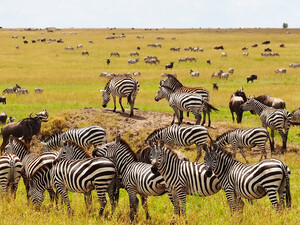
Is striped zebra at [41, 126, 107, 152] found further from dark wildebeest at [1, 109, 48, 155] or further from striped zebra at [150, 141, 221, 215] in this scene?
striped zebra at [150, 141, 221, 215]

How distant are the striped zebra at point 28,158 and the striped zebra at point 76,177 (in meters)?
0.30

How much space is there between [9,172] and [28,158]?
112 centimetres

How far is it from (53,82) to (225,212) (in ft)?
104

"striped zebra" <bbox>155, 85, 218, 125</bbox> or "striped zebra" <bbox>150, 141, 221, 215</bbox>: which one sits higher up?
"striped zebra" <bbox>155, 85, 218, 125</bbox>

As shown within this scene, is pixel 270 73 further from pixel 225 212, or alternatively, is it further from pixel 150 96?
pixel 225 212

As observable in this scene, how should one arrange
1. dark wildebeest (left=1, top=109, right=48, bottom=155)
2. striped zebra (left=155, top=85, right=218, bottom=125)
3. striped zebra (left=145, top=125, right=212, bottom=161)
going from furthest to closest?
striped zebra (left=155, top=85, right=218, bottom=125), dark wildebeest (left=1, top=109, right=48, bottom=155), striped zebra (left=145, top=125, right=212, bottom=161)

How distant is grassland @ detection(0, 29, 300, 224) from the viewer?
8578mm

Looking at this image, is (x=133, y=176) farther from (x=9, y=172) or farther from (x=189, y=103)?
(x=189, y=103)

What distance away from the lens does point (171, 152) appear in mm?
9266

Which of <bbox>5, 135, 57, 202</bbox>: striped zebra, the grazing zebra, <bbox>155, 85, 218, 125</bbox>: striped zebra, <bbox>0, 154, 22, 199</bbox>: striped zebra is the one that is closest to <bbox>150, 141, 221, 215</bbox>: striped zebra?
<bbox>5, 135, 57, 202</bbox>: striped zebra

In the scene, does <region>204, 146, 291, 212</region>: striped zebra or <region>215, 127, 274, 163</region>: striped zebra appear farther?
<region>215, 127, 274, 163</region>: striped zebra

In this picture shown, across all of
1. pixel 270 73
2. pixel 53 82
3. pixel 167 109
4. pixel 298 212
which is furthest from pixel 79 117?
pixel 270 73

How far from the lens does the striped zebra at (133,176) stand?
8953mm

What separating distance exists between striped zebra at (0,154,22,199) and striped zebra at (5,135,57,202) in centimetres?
36
